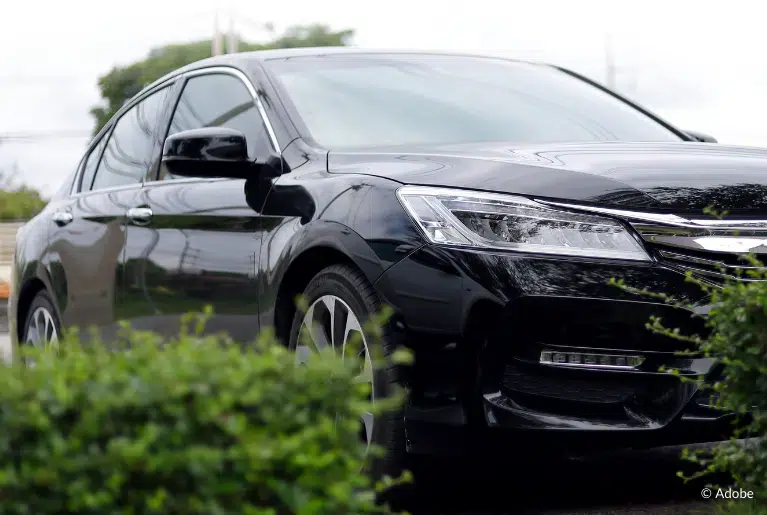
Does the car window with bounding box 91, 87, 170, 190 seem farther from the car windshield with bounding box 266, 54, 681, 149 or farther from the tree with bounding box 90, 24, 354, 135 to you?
the tree with bounding box 90, 24, 354, 135

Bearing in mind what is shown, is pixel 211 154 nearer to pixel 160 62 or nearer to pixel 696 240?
pixel 696 240

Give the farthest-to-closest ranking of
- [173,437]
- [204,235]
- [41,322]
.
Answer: [41,322]
[204,235]
[173,437]

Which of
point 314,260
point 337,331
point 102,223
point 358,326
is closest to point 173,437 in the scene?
point 358,326

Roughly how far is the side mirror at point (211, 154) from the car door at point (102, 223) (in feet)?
2.80

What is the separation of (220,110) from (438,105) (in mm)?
932

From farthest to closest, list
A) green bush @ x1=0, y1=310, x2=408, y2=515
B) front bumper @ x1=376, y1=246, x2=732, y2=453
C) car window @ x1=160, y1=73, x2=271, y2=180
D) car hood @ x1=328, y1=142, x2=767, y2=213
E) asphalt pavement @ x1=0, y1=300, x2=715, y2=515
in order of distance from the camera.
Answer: car window @ x1=160, y1=73, x2=271, y2=180 → asphalt pavement @ x1=0, y1=300, x2=715, y2=515 → car hood @ x1=328, y1=142, x2=767, y2=213 → front bumper @ x1=376, y1=246, x2=732, y2=453 → green bush @ x1=0, y1=310, x2=408, y2=515

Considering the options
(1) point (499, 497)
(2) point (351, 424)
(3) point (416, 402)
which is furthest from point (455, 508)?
(2) point (351, 424)

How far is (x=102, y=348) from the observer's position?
6.96ft

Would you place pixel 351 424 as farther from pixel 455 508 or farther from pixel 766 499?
pixel 455 508

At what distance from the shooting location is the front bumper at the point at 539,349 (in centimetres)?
371

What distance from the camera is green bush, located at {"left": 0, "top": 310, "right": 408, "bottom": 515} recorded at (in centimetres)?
184

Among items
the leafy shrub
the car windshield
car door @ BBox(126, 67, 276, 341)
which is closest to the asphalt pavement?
car door @ BBox(126, 67, 276, 341)

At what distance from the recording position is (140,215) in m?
5.45

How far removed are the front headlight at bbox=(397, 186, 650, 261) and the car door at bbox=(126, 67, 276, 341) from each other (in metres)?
0.93
